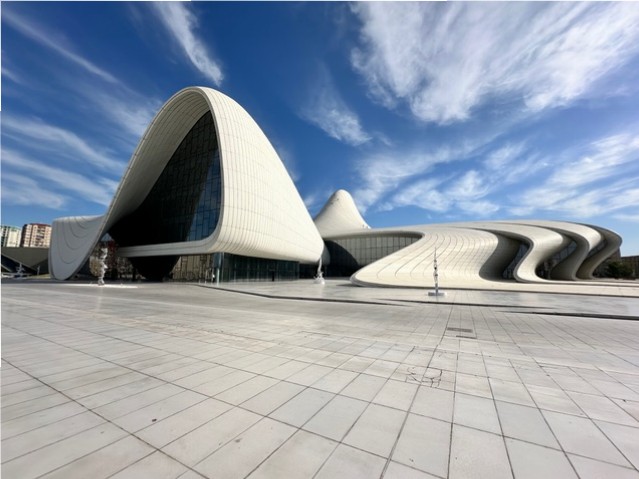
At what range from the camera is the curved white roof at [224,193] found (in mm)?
29491

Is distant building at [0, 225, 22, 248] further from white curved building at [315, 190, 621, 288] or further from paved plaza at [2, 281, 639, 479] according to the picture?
paved plaza at [2, 281, 639, 479]

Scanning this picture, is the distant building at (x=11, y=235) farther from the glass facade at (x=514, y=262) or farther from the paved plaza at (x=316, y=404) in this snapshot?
the glass facade at (x=514, y=262)

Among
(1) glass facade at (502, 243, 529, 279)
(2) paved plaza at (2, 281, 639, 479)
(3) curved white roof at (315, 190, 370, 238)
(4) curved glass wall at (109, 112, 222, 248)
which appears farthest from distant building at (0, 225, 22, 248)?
(1) glass facade at (502, 243, 529, 279)

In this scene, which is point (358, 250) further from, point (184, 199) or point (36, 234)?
point (36, 234)

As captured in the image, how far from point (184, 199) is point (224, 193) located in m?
10.9

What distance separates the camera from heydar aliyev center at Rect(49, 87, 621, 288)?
29.7 m

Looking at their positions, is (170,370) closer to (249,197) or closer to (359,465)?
(359,465)

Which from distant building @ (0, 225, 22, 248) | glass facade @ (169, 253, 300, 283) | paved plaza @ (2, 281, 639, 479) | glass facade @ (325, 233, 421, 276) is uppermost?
distant building @ (0, 225, 22, 248)

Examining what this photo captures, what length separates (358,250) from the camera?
56938 millimetres

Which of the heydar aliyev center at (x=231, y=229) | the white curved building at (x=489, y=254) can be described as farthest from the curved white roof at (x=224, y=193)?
the white curved building at (x=489, y=254)

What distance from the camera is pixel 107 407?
11.6 ft

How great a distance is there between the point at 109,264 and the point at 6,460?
45.3m

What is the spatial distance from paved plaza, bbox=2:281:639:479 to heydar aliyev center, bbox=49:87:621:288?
18109 mm

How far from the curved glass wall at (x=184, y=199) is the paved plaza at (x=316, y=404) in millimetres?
26893
